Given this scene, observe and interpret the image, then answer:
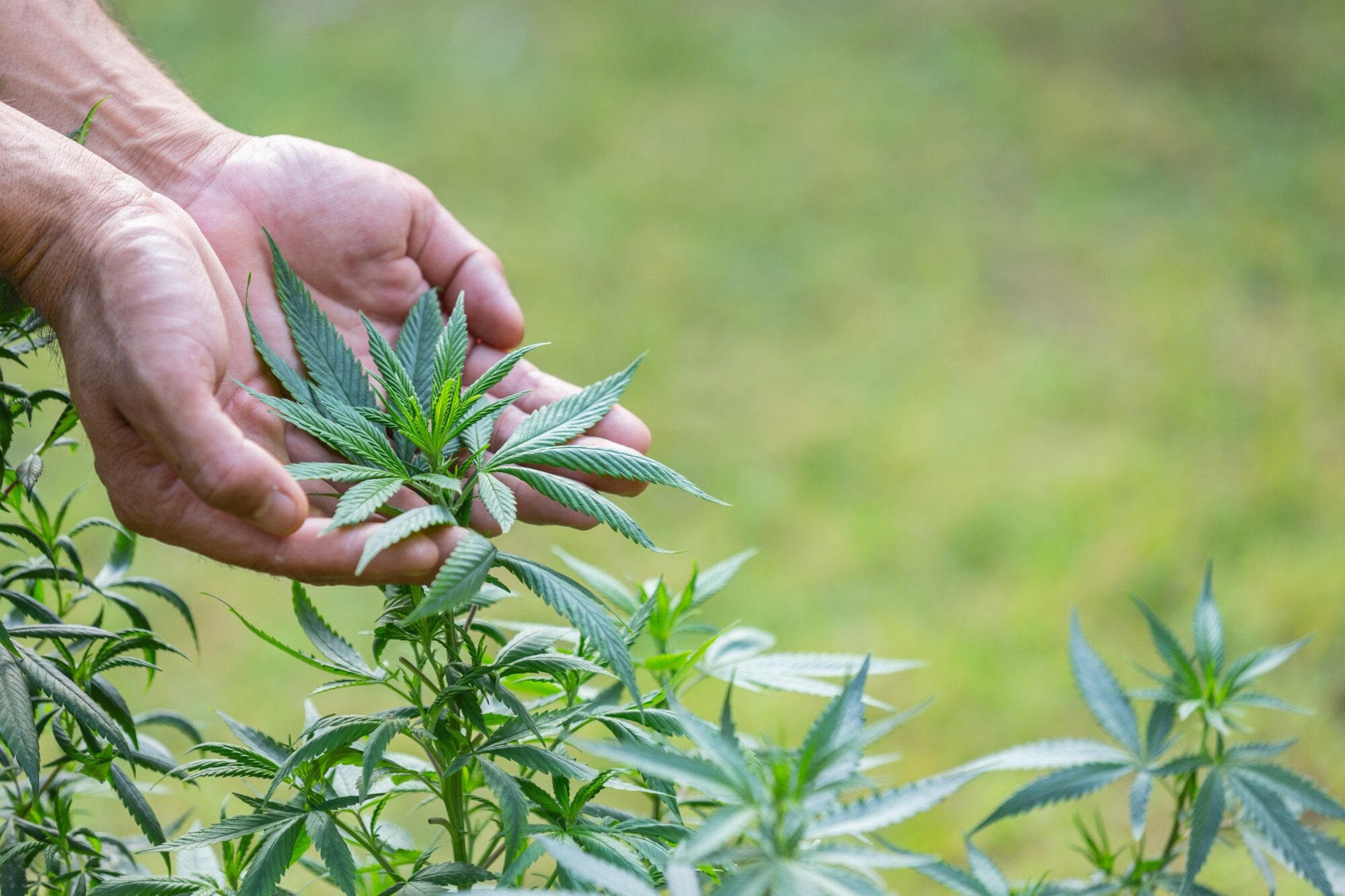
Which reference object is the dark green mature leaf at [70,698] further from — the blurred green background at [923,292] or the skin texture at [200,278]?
the blurred green background at [923,292]

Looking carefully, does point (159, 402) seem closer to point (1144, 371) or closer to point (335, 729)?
point (335, 729)

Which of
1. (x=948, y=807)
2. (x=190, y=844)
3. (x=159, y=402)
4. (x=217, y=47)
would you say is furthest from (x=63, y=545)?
(x=217, y=47)

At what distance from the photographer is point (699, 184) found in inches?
174

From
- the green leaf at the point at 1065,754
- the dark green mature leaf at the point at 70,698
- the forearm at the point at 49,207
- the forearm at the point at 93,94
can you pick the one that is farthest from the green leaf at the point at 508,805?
the forearm at the point at 93,94

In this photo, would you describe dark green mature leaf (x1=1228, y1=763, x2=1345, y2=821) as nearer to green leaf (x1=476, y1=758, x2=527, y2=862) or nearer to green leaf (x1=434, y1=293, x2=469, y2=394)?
green leaf (x1=476, y1=758, x2=527, y2=862)

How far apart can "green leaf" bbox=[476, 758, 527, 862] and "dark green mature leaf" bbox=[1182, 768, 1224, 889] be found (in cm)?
64

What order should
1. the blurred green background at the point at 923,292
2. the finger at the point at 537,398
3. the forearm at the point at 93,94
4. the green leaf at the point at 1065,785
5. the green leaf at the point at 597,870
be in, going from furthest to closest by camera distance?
the blurred green background at the point at 923,292 → the forearm at the point at 93,94 → the finger at the point at 537,398 → the green leaf at the point at 1065,785 → the green leaf at the point at 597,870

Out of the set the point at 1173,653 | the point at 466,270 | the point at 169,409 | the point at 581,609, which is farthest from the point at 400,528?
the point at 1173,653

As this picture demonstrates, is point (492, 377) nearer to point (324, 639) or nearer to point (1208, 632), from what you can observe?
point (324, 639)

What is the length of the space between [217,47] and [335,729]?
16.2 feet

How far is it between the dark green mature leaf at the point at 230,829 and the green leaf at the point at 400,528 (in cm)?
24

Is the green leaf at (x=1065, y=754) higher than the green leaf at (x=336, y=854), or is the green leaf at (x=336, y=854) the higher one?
the green leaf at (x=1065, y=754)

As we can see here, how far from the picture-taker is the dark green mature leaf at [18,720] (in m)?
0.95

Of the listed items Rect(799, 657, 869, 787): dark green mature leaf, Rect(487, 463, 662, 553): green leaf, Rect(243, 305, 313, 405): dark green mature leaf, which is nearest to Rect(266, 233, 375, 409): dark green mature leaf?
Rect(243, 305, 313, 405): dark green mature leaf
